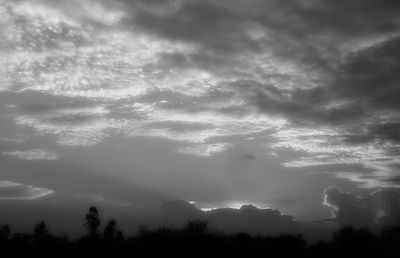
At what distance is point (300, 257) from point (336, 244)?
18.0 m

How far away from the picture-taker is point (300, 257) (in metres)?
59.3

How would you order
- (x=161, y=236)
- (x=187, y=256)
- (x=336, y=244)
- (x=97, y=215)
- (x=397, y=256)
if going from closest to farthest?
(x=187, y=256) → (x=397, y=256) → (x=161, y=236) → (x=336, y=244) → (x=97, y=215)

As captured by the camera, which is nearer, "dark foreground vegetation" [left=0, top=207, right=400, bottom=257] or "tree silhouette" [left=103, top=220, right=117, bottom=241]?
"dark foreground vegetation" [left=0, top=207, right=400, bottom=257]

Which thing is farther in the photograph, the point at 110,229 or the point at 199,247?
the point at 110,229

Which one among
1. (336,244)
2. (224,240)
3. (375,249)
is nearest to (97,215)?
(224,240)

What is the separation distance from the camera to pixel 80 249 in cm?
6259

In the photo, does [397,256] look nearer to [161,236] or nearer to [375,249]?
[375,249]

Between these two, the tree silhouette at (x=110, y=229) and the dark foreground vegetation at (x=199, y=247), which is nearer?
the dark foreground vegetation at (x=199, y=247)

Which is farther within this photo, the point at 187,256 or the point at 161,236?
the point at 161,236

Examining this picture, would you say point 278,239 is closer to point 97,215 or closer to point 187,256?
point 187,256

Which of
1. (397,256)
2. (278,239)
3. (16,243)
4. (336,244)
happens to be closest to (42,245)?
(16,243)

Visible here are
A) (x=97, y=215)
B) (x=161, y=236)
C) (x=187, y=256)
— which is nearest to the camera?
(x=187, y=256)

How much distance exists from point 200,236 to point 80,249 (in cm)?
1984

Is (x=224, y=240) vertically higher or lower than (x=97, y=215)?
lower
